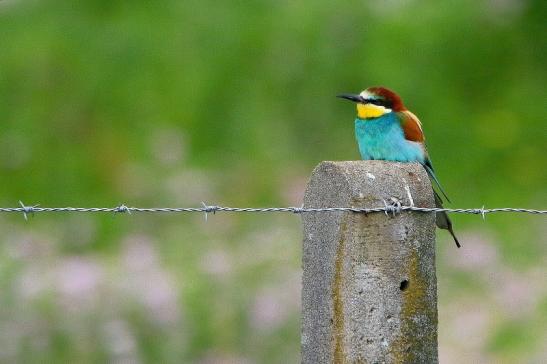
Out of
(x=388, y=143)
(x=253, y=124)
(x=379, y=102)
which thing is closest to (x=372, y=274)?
(x=388, y=143)

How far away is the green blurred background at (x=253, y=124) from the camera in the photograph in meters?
7.55

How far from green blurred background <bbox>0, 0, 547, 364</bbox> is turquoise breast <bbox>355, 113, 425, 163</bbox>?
213 cm

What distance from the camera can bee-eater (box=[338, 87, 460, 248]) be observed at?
464 centimetres

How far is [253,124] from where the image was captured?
31.0 ft

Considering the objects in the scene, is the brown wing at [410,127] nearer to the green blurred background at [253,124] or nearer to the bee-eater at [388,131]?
the bee-eater at [388,131]

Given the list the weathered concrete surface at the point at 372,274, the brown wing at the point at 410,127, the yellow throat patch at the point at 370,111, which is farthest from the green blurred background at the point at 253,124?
the weathered concrete surface at the point at 372,274

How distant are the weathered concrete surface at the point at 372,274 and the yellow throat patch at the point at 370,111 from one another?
1.57 m

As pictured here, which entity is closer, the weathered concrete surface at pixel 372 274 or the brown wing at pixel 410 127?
the weathered concrete surface at pixel 372 274

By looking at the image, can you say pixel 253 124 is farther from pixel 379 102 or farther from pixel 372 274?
pixel 372 274

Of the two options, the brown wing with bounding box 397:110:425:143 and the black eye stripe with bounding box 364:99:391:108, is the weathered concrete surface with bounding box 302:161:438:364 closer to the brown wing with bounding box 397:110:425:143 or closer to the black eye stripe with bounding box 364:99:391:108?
the brown wing with bounding box 397:110:425:143

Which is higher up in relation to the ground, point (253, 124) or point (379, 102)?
point (379, 102)

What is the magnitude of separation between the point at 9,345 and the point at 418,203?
3.06 metres

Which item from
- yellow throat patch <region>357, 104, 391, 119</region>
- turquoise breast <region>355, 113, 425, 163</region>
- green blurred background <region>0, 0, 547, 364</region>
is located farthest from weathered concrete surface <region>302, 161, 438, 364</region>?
green blurred background <region>0, 0, 547, 364</region>

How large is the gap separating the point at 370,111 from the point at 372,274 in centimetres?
181
